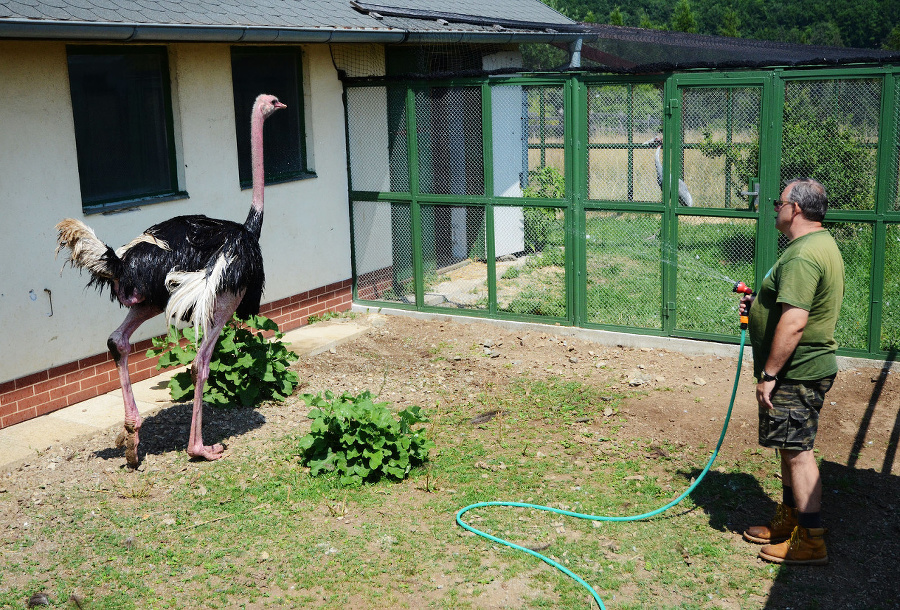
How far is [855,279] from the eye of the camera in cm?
798

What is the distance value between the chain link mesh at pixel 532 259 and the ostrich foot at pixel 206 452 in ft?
13.5

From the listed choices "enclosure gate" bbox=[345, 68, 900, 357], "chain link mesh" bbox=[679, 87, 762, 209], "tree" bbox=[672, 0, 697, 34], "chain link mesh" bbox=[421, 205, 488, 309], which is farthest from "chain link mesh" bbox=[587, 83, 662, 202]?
"tree" bbox=[672, 0, 697, 34]

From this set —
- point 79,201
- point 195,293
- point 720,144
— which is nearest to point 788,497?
point 720,144

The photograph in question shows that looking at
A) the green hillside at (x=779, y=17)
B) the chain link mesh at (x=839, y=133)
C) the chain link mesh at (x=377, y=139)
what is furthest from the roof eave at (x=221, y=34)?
the green hillside at (x=779, y=17)

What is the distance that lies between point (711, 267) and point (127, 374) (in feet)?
17.5

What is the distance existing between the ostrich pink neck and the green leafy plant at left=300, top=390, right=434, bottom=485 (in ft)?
5.06

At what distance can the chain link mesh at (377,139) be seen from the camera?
33.3ft

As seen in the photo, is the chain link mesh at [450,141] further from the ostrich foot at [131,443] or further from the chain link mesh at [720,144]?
the ostrich foot at [131,443]

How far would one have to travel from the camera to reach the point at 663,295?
28.8 feet

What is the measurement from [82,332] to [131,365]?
653mm

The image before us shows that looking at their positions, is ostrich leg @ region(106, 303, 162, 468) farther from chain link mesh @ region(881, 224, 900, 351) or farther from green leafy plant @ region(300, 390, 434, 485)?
chain link mesh @ region(881, 224, 900, 351)

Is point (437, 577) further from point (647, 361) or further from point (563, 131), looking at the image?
point (563, 131)

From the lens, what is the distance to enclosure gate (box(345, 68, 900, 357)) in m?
7.73

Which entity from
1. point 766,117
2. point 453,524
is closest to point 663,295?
point 766,117
